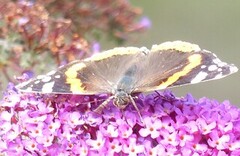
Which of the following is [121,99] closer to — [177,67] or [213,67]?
[177,67]

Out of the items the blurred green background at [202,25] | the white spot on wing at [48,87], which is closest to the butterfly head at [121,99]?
the white spot on wing at [48,87]

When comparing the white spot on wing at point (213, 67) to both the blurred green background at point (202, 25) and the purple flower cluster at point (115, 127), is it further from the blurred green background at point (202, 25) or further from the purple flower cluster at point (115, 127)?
the blurred green background at point (202, 25)

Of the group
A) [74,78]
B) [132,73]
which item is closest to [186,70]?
[132,73]

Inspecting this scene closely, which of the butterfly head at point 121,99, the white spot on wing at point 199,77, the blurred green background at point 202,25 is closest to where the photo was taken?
the white spot on wing at point 199,77

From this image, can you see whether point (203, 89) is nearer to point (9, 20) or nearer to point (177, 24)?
point (177, 24)

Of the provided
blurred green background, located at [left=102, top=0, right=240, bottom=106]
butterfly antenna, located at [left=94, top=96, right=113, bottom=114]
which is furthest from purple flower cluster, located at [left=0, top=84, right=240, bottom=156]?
blurred green background, located at [left=102, top=0, right=240, bottom=106]
